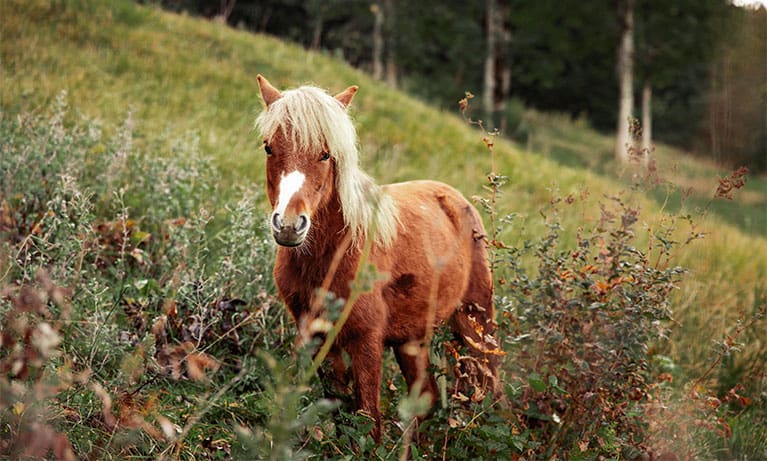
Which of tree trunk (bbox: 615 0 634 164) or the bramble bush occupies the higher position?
tree trunk (bbox: 615 0 634 164)

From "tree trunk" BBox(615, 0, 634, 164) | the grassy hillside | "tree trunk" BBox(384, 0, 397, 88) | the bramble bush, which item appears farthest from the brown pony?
"tree trunk" BBox(384, 0, 397, 88)

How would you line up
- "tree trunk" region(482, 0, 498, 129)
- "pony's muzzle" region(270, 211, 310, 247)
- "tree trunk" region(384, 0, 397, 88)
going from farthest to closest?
"tree trunk" region(384, 0, 397, 88) < "tree trunk" region(482, 0, 498, 129) < "pony's muzzle" region(270, 211, 310, 247)

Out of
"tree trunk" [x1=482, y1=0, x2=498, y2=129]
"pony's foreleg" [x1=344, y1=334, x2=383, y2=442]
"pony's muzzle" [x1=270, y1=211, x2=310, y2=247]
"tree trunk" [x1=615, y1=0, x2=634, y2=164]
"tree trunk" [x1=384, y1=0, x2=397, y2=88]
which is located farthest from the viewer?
"tree trunk" [x1=384, y1=0, x2=397, y2=88]

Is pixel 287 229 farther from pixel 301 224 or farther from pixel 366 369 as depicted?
pixel 366 369

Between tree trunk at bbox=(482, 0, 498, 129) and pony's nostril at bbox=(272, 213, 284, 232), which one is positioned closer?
pony's nostril at bbox=(272, 213, 284, 232)

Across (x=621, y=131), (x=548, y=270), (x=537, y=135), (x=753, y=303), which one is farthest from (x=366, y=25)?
(x=548, y=270)

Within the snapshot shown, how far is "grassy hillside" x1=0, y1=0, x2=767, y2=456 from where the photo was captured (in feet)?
20.2

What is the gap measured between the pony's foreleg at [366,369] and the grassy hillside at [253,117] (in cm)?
179

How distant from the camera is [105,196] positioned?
5516 mm

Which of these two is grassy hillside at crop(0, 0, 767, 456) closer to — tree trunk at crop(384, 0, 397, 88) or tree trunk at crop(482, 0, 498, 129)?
tree trunk at crop(482, 0, 498, 129)

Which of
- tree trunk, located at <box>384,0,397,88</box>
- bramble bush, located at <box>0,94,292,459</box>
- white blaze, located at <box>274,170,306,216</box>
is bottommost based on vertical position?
bramble bush, located at <box>0,94,292,459</box>

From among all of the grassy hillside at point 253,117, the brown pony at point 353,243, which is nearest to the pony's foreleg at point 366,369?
the brown pony at point 353,243

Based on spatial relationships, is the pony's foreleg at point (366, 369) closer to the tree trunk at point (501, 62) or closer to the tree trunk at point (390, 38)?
the tree trunk at point (501, 62)

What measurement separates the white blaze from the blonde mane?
12 cm
